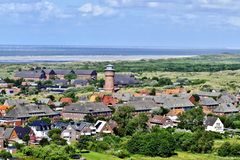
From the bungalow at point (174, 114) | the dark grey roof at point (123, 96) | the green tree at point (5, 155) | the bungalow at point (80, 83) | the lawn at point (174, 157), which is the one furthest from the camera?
the bungalow at point (80, 83)

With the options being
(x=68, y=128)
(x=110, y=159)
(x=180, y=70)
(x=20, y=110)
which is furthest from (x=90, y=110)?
(x=180, y=70)

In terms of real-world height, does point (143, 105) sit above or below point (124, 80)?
above

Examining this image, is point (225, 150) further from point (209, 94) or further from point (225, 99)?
point (209, 94)

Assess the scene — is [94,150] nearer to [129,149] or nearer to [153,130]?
[129,149]

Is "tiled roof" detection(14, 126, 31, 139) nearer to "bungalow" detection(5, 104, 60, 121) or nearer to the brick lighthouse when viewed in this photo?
"bungalow" detection(5, 104, 60, 121)

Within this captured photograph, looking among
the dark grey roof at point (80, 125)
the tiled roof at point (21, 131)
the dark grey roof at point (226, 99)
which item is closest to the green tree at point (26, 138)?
the tiled roof at point (21, 131)

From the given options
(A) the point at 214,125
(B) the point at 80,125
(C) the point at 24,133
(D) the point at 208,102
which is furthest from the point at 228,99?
(C) the point at 24,133

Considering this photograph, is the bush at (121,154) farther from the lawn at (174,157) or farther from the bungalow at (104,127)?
the bungalow at (104,127)
